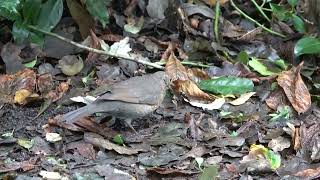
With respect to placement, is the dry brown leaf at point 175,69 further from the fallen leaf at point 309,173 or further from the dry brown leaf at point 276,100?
the fallen leaf at point 309,173

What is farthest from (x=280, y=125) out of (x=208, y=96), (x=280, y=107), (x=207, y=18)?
(x=207, y=18)

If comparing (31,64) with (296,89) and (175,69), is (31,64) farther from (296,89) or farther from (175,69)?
(296,89)

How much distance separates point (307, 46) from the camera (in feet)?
Result: 18.0

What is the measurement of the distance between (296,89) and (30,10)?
7.12 ft

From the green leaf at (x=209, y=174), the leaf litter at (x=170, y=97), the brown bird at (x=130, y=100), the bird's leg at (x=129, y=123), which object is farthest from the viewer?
the bird's leg at (x=129, y=123)

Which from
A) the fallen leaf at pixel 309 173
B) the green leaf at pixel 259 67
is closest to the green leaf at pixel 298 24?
the green leaf at pixel 259 67

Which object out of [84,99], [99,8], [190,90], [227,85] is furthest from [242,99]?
[99,8]

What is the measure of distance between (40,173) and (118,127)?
32.4 inches

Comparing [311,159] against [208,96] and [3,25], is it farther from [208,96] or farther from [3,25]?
[3,25]

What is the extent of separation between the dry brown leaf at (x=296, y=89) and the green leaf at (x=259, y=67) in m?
0.22

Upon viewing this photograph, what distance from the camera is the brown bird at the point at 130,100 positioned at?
4355 mm

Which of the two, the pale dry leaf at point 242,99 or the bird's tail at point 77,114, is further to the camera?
the pale dry leaf at point 242,99

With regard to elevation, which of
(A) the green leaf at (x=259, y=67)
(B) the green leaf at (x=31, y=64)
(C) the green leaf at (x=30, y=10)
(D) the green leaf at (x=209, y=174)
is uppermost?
(C) the green leaf at (x=30, y=10)

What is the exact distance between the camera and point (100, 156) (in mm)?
4281
